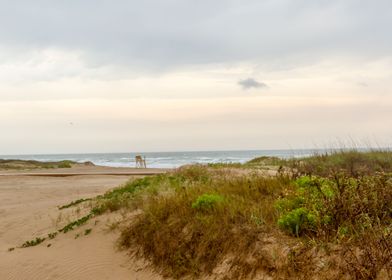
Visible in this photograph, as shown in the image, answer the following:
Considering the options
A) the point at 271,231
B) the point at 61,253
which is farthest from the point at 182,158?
the point at 271,231

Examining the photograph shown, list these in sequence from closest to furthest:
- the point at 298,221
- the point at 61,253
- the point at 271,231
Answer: the point at 298,221 → the point at 271,231 → the point at 61,253

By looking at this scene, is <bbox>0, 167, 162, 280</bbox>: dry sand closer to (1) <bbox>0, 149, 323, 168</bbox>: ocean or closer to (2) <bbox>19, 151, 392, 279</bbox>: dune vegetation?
(2) <bbox>19, 151, 392, 279</bbox>: dune vegetation

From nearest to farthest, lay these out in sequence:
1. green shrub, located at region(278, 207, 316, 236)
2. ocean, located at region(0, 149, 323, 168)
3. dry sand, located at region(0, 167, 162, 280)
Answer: green shrub, located at region(278, 207, 316, 236), dry sand, located at region(0, 167, 162, 280), ocean, located at region(0, 149, 323, 168)

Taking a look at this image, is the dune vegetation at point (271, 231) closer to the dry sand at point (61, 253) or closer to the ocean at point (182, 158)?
the dry sand at point (61, 253)

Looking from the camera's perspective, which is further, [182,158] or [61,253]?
[182,158]

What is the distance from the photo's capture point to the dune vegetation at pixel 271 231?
4832mm

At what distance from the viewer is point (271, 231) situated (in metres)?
5.80

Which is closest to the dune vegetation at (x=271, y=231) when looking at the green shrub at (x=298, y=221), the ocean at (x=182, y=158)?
the green shrub at (x=298, y=221)

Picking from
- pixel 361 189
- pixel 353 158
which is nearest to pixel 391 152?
pixel 353 158

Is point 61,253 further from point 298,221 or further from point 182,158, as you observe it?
point 182,158

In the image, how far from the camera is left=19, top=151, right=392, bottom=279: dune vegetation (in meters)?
4.83

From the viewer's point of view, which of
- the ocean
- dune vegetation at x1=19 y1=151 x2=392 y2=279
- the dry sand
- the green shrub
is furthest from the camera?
the ocean

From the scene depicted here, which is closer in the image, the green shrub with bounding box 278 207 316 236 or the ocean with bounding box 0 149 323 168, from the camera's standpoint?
the green shrub with bounding box 278 207 316 236

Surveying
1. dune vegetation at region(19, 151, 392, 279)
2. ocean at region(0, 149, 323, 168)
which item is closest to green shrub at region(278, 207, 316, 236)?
dune vegetation at region(19, 151, 392, 279)
